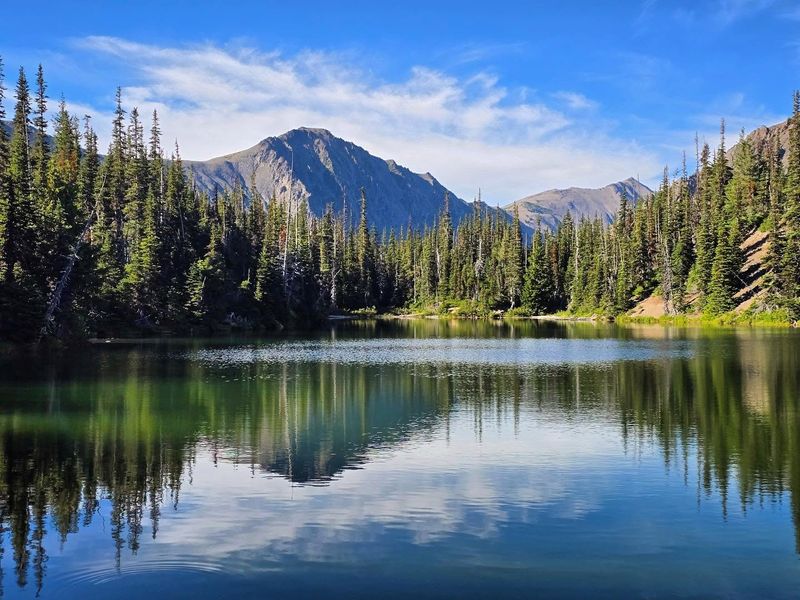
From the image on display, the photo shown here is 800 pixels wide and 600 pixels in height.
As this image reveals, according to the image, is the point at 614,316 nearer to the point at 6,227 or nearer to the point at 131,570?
the point at 6,227

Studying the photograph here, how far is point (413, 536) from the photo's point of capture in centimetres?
1590

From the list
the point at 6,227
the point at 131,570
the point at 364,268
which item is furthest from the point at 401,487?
the point at 364,268

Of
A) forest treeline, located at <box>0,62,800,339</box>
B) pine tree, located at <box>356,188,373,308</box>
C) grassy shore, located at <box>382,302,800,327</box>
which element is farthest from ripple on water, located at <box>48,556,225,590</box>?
pine tree, located at <box>356,188,373,308</box>

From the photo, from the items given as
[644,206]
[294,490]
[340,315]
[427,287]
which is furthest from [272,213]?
[294,490]

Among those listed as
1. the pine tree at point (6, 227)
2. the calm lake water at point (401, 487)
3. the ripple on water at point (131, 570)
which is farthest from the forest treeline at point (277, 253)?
the ripple on water at point (131, 570)

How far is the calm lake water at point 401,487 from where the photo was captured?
13695mm

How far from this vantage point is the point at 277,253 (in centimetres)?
13012

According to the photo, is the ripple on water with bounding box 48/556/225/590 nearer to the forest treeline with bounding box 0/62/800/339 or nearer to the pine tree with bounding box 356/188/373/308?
the forest treeline with bounding box 0/62/800/339

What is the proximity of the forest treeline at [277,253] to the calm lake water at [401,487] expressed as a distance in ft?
88.7

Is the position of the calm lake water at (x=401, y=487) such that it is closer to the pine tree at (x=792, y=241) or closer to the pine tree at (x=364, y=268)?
the pine tree at (x=792, y=241)

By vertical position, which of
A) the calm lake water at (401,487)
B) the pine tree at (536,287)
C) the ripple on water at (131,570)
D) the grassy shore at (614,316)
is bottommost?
the ripple on water at (131,570)

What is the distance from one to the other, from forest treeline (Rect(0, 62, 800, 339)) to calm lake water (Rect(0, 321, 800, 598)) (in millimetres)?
27036

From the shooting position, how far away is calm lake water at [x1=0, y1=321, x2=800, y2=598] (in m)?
13.7

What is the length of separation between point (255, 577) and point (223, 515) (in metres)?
4.26
